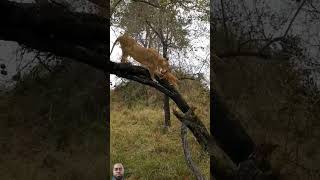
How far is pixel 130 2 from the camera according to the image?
19.0 ft

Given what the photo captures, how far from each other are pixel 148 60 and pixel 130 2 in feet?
8.55

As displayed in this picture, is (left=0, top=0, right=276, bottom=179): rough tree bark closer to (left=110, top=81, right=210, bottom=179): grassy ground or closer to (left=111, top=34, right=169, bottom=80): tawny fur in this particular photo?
(left=111, top=34, right=169, bottom=80): tawny fur

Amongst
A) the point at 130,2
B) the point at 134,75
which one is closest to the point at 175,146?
the point at 130,2

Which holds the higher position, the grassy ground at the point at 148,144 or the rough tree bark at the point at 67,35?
the rough tree bark at the point at 67,35

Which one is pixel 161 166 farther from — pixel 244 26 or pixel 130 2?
pixel 244 26
